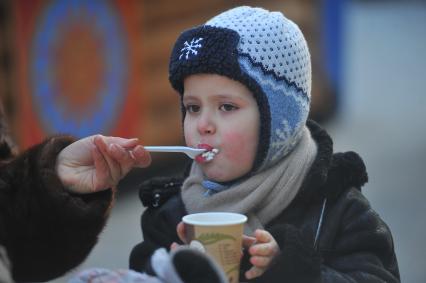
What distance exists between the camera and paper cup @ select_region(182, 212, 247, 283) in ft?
6.51

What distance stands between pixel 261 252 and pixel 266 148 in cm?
35

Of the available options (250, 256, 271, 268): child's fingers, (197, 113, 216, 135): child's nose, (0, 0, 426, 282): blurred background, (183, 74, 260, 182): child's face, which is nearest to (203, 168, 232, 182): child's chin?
(183, 74, 260, 182): child's face

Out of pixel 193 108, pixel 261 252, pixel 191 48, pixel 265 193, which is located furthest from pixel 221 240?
pixel 191 48

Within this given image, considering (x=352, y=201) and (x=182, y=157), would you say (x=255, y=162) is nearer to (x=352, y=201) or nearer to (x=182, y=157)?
(x=352, y=201)

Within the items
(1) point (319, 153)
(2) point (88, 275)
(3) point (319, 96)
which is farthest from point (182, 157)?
(2) point (88, 275)

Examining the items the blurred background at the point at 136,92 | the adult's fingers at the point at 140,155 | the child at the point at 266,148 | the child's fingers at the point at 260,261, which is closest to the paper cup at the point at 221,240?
the child's fingers at the point at 260,261

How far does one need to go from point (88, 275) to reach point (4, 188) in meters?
0.52

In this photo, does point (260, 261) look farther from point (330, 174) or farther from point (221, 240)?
point (330, 174)

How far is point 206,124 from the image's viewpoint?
91.6 inches

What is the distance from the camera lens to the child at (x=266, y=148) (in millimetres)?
2305

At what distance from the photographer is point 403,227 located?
19.8 feet

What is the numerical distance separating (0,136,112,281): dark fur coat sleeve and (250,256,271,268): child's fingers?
1.58ft

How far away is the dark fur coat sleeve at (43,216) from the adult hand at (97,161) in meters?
0.03

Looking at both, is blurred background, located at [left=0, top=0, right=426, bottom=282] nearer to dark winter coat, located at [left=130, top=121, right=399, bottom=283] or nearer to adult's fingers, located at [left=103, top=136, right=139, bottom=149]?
dark winter coat, located at [left=130, top=121, right=399, bottom=283]
